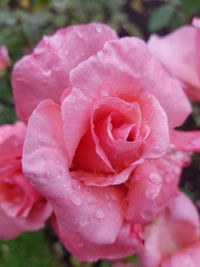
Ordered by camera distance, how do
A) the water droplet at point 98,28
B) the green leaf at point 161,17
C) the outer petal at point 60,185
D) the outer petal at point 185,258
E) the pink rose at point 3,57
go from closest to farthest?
the outer petal at point 60,185, the water droplet at point 98,28, the outer petal at point 185,258, the pink rose at point 3,57, the green leaf at point 161,17

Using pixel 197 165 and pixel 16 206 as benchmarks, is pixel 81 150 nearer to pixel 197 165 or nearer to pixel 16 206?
pixel 16 206

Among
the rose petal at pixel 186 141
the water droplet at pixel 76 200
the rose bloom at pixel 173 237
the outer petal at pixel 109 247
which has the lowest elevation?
the rose bloom at pixel 173 237

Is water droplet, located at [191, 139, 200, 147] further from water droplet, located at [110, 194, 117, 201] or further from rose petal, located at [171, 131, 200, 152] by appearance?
water droplet, located at [110, 194, 117, 201]

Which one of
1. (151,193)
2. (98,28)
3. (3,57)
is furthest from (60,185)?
(3,57)

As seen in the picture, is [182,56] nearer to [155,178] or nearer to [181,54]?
[181,54]

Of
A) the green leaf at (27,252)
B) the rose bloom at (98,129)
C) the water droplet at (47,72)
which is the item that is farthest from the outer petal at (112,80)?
the green leaf at (27,252)

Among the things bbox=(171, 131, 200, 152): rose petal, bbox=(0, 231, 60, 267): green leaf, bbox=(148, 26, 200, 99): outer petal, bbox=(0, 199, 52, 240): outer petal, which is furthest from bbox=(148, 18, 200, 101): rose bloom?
bbox=(0, 231, 60, 267): green leaf

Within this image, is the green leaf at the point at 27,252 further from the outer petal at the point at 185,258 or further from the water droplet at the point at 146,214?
the water droplet at the point at 146,214
